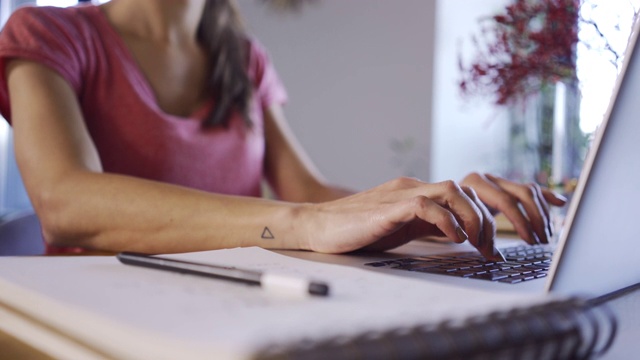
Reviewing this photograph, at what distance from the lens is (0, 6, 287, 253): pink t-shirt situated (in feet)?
3.29

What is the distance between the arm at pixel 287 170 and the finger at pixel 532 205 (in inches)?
19.9

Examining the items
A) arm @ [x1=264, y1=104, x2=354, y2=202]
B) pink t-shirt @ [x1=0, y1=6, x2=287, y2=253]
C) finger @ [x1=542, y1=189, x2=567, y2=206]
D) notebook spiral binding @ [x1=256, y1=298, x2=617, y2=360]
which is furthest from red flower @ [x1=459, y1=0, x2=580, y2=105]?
notebook spiral binding @ [x1=256, y1=298, x2=617, y2=360]

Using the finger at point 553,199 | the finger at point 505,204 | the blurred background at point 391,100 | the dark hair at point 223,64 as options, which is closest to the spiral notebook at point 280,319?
the finger at point 505,204

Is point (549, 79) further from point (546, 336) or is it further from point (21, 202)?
point (21, 202)

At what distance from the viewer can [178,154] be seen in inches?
45.0

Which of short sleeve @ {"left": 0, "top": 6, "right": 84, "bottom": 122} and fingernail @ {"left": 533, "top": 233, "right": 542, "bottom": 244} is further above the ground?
short sleeve @ {"left": 0, "top": 6, "right": 84, "bottom": 122}

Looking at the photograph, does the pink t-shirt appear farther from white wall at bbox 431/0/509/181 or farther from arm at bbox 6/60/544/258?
white wall at bbox 431/0/509/181

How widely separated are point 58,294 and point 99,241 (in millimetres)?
431

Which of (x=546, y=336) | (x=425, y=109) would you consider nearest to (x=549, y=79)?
(x=546, y=336)

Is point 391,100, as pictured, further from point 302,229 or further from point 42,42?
point 302,229

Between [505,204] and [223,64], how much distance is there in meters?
0.68

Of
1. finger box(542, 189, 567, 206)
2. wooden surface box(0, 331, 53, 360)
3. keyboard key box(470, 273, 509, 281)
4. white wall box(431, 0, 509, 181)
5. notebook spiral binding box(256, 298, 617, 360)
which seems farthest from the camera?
white wall box(431, 0, 509, 181)

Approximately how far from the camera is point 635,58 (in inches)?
15.4

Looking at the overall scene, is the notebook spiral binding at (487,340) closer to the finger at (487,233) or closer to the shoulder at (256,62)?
the finger at (487,233)
